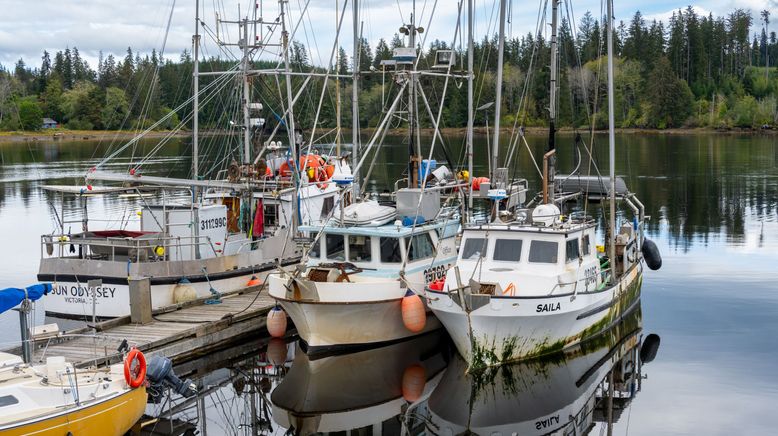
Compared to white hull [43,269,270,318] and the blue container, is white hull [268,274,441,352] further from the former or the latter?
the blue container

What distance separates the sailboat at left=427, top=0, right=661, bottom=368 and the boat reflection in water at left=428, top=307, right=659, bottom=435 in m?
0.43

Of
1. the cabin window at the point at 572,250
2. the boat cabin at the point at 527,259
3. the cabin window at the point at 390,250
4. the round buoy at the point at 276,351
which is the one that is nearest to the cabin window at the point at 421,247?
the cabin window at the point at 390,250

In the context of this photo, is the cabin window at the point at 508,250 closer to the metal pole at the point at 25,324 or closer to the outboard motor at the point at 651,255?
the outboard motor at the point at 651,255

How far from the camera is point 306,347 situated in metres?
24.4

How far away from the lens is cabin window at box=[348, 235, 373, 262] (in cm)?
2414

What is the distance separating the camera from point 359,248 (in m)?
24.2

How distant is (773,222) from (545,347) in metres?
29.1

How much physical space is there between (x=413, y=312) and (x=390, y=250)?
2.03m

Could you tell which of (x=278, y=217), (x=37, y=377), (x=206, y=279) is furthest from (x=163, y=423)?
(x=278, y=217)

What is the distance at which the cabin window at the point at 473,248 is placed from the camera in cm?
2323

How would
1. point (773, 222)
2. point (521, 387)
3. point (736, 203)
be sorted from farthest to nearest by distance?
1. point (736, 203)
2. point (773, 222)
3. point (521, 387)

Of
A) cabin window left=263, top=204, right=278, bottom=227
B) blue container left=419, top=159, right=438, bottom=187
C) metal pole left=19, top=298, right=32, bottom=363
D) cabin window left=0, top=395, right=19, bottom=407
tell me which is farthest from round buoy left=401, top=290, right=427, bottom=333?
cabin window left=0, top=395, right=19, bottom=407

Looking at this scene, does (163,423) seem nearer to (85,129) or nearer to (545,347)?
(545,347)

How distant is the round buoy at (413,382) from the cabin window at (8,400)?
28.9 ft
